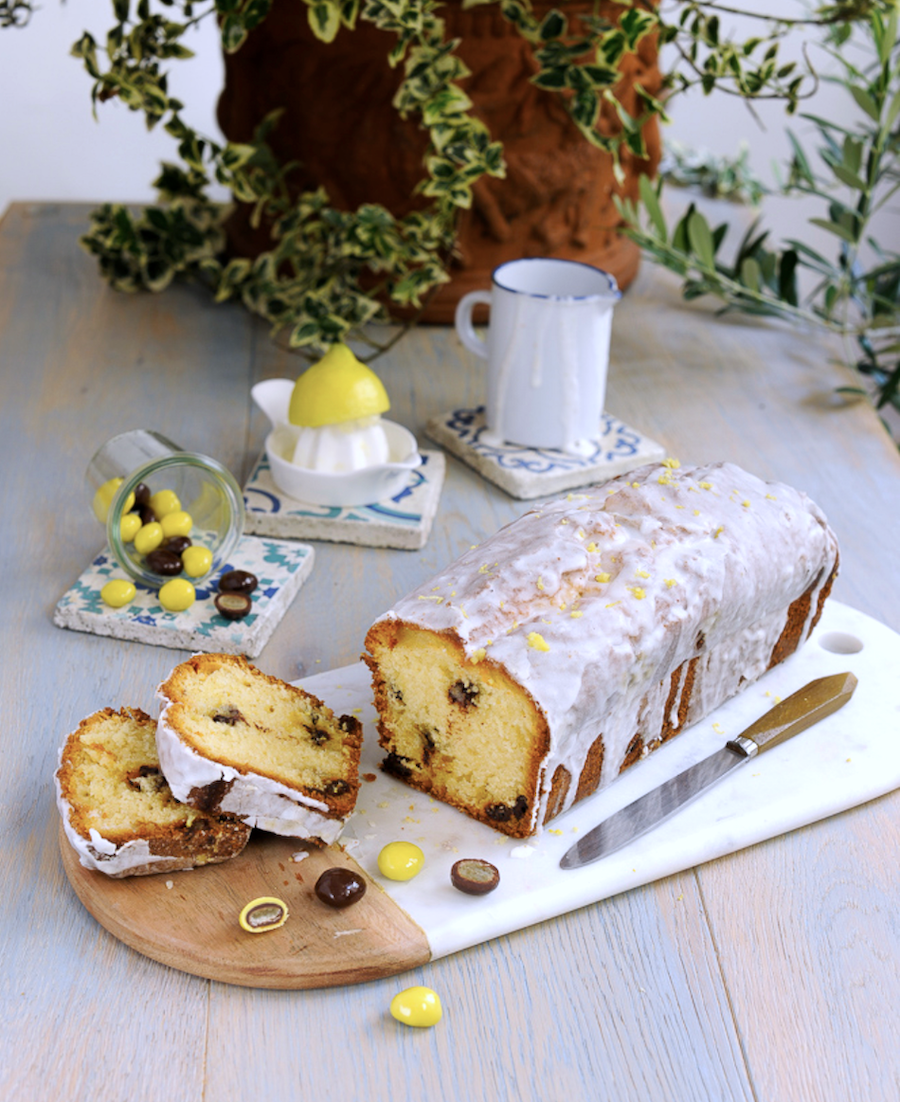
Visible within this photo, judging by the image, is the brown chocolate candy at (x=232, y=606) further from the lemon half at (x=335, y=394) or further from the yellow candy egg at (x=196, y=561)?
the lemon half at (x=335, y=394)

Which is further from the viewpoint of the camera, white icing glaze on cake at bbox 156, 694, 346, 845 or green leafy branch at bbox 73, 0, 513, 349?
green leafy branch at bbox 73, 0, 513, 349

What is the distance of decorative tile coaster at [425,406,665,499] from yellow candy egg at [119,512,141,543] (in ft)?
1.87

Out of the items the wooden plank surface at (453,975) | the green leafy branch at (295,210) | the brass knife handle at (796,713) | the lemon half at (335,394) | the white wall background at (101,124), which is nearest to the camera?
the wooden plank surface at (453,975)

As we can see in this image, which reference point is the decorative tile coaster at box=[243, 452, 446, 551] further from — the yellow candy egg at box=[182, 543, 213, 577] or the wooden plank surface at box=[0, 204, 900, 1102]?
the yellow candy egg at box=[182, 543, 213, 577]

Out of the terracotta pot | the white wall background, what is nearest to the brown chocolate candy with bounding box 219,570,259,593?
the terracotta pot

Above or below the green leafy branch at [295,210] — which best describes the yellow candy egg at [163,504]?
below

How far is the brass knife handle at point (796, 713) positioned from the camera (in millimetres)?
1157

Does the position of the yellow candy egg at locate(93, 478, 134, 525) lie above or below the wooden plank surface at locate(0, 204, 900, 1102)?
above

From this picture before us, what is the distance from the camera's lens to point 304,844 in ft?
3.39

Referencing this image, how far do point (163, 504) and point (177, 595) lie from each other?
143 mm

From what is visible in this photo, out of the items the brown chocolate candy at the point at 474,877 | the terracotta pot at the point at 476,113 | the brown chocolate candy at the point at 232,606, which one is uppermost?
the terracotta pot at the point at 476,113

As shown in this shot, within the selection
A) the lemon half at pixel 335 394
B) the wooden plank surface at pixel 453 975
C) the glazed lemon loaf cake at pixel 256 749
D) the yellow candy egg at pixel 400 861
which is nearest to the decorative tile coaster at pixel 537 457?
the wooden plank surface at pixel 453 975

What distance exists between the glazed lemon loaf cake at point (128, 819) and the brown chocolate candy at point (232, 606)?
312 millimetres

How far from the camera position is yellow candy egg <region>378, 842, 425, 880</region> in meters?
0.99
